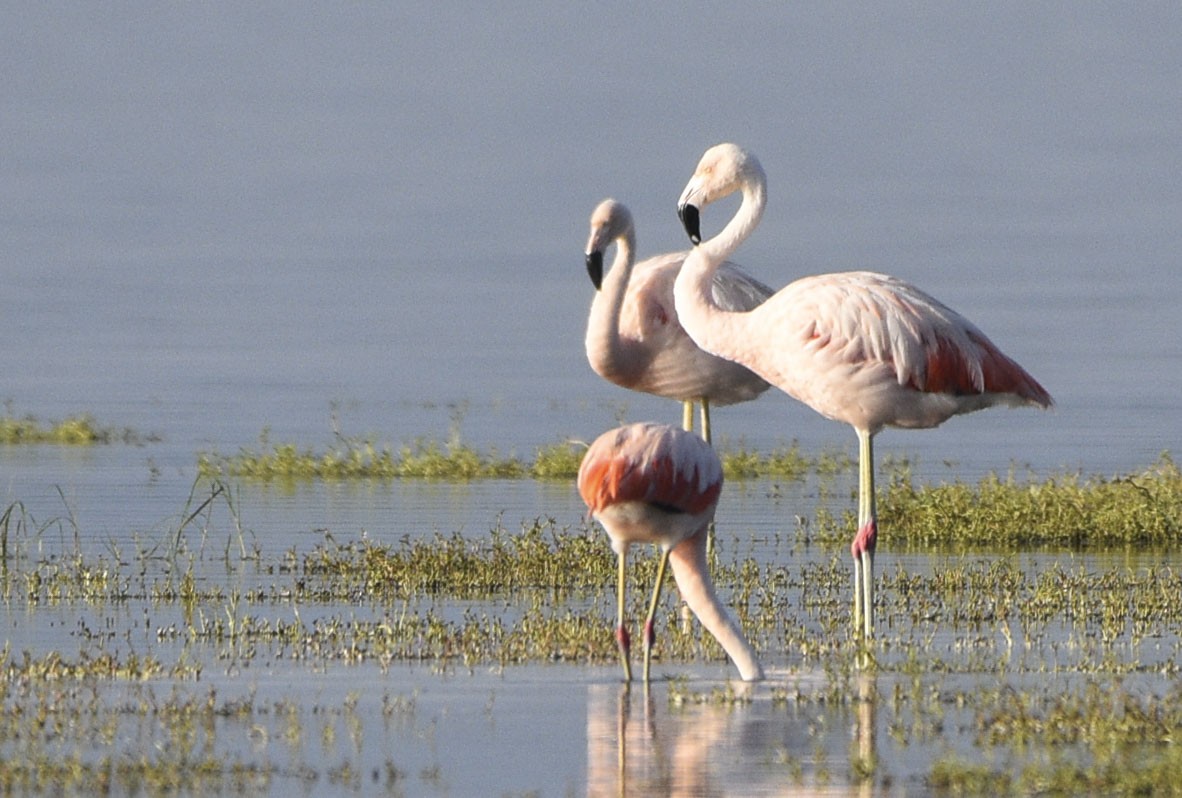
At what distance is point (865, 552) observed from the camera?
11578 millimetres

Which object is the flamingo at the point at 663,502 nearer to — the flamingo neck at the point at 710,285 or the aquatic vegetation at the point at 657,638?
the aquatic vegetation at the point at 657,638

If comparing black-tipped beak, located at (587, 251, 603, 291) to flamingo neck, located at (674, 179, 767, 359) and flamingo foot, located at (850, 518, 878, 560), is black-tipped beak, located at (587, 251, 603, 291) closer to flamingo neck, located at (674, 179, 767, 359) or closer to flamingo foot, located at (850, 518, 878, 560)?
flamingo neck, located at (674, 179, 767, 359)

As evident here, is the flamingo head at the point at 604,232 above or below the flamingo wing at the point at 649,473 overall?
above

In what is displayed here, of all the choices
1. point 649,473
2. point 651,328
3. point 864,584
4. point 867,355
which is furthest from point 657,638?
point 651,328

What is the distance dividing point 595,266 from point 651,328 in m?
0.70

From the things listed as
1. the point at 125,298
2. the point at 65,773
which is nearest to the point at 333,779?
the point at 65,773

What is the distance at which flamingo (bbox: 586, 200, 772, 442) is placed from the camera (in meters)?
13.2

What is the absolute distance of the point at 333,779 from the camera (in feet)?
24.4

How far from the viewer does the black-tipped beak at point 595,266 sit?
13.0m

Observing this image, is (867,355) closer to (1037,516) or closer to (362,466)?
(1037,516)

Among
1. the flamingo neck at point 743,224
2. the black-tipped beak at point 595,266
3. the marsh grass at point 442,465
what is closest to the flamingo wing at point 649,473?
the flamingo neck at point 743,224

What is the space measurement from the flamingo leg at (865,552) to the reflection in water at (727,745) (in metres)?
1.54

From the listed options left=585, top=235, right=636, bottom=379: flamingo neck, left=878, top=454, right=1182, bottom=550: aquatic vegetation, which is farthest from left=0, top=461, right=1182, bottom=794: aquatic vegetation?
left=585, top=235, right=636, bottom=379: flamingo neck

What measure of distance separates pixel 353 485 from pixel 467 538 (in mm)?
4364
